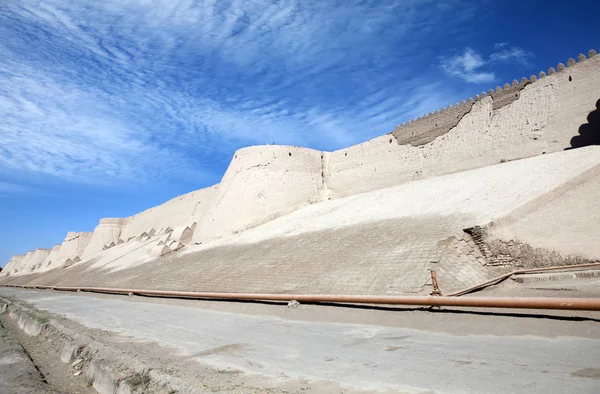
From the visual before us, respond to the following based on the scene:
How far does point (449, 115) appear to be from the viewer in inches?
613

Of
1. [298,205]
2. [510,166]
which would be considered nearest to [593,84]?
[510,166]

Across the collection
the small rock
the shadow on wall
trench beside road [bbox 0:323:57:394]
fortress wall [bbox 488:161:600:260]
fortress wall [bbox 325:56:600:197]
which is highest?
fortress wall [bbox 325:56:600:197]

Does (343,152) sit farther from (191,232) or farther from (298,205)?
(191,232)

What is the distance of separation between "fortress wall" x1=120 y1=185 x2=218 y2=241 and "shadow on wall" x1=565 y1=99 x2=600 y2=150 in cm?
2010

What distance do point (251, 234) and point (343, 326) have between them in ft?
38.5

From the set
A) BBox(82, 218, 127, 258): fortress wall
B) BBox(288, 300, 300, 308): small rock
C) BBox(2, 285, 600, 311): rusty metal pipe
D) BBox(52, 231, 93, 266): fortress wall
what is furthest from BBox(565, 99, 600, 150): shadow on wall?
BBox(52, 231, 93, 266): fortress wall

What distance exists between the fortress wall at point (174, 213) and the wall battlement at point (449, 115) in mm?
13993

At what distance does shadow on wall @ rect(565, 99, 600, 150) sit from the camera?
1122 centimetres

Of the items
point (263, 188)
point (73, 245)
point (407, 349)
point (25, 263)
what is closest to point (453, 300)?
point (407, 349)

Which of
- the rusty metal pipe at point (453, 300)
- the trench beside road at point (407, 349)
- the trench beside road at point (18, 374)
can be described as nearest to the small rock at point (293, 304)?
the rusty metal pipe at point (453, 300)

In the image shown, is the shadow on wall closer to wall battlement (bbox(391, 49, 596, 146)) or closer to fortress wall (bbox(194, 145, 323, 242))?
wall battlement (bbox(391, 49, 596, 146))

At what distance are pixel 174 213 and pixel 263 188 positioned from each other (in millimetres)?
14733

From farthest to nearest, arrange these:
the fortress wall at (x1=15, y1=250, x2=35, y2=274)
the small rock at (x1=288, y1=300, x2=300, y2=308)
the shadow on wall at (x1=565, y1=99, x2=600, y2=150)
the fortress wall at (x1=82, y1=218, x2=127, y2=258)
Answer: the fortress wall at (x1=15, y1=250, x2=35, y2=274)
the fortress wall at (x1=82, y1=218, x2=127, y2=258)
the shadow on wall at (x1=565, y1=99, x2=600, y2=150)
the small rock at (x1=288, y1=300, x2=300, y2=308)

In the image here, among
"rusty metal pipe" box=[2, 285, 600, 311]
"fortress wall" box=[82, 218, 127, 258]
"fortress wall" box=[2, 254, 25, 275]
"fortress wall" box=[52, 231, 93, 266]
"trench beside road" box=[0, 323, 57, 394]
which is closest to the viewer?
"trench beside road" box=[0, 323, 57, 394]
